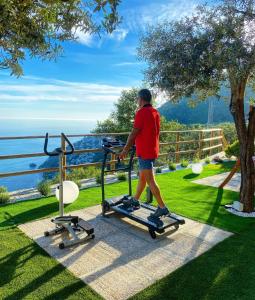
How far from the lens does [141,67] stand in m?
4.64

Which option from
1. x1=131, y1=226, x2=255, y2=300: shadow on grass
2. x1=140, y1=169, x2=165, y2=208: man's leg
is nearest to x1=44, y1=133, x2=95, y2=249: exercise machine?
x1=140, y1=169, x2=165, y2=208: man's leg

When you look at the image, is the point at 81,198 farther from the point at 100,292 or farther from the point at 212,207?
the point at 100,292

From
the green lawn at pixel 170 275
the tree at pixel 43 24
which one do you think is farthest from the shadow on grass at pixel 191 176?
the tree at pixel 43 24

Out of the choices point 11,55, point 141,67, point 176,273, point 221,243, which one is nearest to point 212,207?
point 221,243

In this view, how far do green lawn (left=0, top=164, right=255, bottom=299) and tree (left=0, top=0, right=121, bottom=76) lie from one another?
1775 millimetres

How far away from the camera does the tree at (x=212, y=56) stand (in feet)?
12.1

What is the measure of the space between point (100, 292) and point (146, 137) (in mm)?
1882

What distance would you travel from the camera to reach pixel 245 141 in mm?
4406

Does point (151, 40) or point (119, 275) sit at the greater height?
point (151, 40)

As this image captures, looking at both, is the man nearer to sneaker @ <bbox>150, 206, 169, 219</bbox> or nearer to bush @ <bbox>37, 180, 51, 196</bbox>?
sneaker @ <bbox>150, 206, 169, 219</bbox>

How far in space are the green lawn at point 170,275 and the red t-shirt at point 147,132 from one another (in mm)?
1294

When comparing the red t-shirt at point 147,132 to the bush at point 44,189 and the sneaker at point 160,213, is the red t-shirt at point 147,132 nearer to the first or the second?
the sneaker at point 160,213

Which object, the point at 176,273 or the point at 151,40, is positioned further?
the point at 151,40

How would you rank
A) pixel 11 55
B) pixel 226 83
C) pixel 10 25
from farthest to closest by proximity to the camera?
1. pixel 226 83
2. pixel 11 55
3. pixel 10 25
